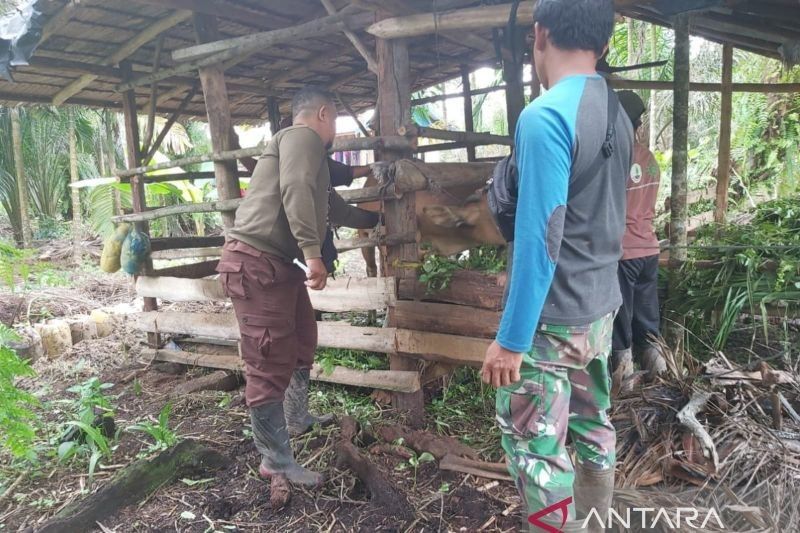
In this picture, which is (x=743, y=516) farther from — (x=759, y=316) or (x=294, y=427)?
(x=294, y=427)

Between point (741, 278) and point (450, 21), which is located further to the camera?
point (741, 278)

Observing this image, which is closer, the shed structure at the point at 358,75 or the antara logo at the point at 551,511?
the antara logo at the point at 551,511

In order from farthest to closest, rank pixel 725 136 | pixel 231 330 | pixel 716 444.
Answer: pixel 725 136, pixel 231 330, pixel 716 444

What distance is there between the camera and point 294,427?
3.52 m

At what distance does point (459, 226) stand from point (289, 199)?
4.08 feet

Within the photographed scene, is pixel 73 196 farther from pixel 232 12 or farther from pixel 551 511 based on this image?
pixel 551 511

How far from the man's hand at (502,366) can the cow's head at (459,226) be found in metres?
1.73

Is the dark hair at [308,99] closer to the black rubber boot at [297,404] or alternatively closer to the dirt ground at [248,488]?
the black rubber boot at [297,404]

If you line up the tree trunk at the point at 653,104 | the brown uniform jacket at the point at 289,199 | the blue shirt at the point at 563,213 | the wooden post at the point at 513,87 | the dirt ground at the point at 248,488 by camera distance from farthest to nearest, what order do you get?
1. the tree trunk at the point at 653,104
2. the wooden post at the point at 513,87
3. the brown uniform jacket at the point at 289,199
4. the dirt ground at the point at 248,488
5. the blue shirt at the point at 563,213

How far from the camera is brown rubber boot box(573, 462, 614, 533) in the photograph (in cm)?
205

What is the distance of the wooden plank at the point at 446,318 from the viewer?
3447 mm

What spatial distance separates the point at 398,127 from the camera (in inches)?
144

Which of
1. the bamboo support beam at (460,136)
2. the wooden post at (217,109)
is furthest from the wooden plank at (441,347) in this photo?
the wooden post at (217,109)

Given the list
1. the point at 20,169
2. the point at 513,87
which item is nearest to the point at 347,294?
the point at 513,87
